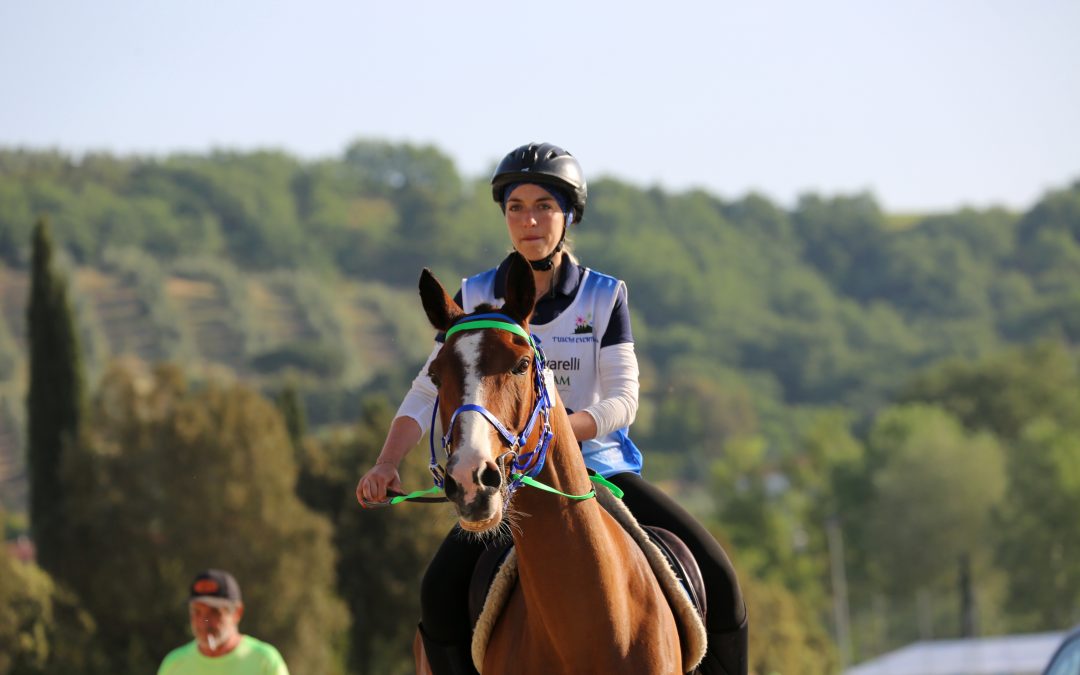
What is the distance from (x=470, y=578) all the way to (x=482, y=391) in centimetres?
186

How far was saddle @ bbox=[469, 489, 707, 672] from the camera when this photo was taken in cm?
764

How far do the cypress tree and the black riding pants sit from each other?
123ft

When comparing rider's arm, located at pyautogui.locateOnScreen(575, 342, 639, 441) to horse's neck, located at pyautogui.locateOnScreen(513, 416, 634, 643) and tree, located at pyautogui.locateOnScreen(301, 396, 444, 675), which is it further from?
tree, located at pyautogui.locateOnScreen(301, 396, 444, 675)

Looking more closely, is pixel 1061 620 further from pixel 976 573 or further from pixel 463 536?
pixel 463 536

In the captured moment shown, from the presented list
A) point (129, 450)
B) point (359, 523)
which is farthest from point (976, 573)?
point (129, 450)

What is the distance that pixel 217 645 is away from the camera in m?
11.3

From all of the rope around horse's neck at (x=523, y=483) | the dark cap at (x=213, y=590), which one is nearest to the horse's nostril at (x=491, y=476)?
the rope around horse's neck at (x=523, y=483)

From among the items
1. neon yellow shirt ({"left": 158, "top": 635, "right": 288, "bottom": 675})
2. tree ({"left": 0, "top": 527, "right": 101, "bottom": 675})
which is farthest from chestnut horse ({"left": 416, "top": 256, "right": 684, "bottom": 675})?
tree ({"left": 0, "top": 527, "right": 101, "bottom": 675})

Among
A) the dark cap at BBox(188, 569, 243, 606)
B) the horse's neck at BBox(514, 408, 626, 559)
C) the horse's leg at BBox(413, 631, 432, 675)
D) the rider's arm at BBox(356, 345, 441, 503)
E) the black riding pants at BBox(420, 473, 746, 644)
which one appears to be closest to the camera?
the horse's neck at BBox(514, 408, 626, 559)

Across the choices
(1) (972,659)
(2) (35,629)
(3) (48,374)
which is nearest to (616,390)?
(2) (35,629)

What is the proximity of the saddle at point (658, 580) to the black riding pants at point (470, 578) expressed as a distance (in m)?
0.08

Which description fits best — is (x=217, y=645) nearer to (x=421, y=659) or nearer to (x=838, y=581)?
(x=421, y=659)

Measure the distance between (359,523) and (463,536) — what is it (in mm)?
39482

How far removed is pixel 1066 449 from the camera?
98125 mm
